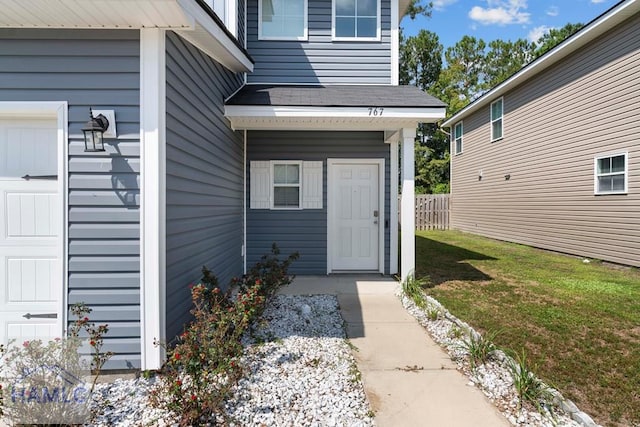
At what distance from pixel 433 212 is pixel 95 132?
528 inches

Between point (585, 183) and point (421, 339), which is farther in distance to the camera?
point (585, 183)

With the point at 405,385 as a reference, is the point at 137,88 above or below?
above

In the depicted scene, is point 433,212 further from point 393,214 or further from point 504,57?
point 504,57

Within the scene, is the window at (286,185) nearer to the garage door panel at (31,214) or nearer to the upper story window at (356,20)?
the upper story window at (356,20)

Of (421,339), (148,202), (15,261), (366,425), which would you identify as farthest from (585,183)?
(15,261)

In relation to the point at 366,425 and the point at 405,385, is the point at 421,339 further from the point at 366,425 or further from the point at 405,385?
the point at 366,425

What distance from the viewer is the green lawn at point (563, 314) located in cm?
248

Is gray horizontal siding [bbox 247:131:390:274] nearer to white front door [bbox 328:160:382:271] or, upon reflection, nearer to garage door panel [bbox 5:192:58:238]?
white front door [bbox 328:160:382:271]

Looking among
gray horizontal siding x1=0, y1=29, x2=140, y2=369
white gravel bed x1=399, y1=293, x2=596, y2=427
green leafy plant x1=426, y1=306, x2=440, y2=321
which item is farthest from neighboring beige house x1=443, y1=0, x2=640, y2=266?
gray horizontal siding x1=0, y1=29, x2=140, y2=369

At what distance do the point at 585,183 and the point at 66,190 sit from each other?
9.28 m

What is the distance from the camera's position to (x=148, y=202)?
8.45 feet

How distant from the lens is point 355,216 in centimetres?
601

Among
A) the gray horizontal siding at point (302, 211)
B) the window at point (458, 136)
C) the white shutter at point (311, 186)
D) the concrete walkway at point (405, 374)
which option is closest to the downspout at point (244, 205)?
the gray horizontal siding at point (302, 211)

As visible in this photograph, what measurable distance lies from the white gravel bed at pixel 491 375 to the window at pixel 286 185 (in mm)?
2895
